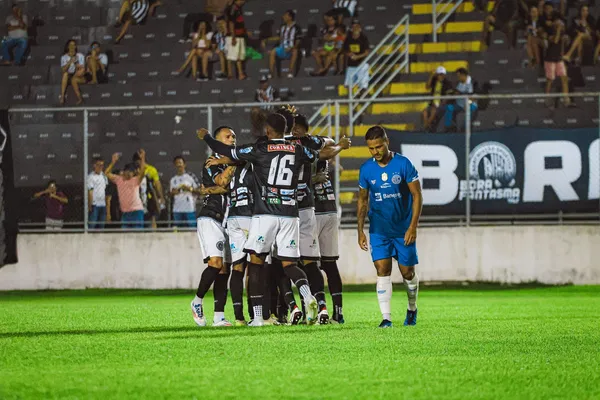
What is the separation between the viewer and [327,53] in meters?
28.4

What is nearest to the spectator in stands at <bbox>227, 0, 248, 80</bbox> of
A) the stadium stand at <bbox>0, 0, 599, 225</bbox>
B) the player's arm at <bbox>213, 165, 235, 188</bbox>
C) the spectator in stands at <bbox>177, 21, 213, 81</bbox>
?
the stadium stand at <bbox>0, 0, 599, 225</bbox>

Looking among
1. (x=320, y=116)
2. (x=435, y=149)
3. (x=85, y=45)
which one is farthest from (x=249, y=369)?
(x=85, y=45)

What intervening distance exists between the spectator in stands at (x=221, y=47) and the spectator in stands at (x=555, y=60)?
312 inches

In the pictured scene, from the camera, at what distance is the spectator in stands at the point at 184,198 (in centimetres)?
2067

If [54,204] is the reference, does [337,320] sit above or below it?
below

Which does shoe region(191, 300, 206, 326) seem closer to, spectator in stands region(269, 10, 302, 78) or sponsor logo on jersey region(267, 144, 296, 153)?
sponsor logo on jersey region(267, 144, 296, 153)

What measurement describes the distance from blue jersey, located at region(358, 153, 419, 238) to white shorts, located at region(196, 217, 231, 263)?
5.72 feet

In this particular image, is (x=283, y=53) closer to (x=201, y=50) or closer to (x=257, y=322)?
(x=201, y=50)

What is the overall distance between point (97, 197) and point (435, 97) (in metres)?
6.24

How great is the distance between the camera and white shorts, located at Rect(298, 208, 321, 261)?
40.7ft

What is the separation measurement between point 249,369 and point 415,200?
13.5 feet

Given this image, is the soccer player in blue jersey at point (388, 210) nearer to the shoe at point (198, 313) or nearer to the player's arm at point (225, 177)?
the player's arm at point (225, 177)

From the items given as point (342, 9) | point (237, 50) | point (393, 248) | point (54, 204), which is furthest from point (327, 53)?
point (393, 248)

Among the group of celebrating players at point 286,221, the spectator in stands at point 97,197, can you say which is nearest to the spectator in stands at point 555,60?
the spectator in stands at point 97,197
